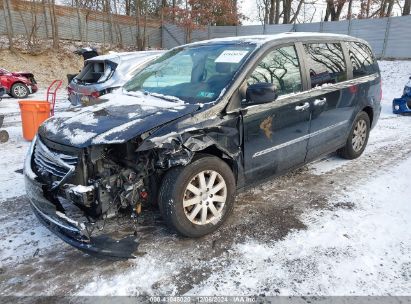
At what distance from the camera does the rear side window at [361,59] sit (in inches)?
194

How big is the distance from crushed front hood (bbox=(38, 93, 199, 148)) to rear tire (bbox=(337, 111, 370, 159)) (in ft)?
9.97

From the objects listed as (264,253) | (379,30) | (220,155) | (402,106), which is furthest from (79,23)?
(264,253)

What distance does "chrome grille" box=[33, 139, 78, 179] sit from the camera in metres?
2.75

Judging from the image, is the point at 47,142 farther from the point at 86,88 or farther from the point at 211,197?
the point at 86,88

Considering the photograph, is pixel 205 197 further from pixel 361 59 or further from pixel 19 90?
pixel 19 90

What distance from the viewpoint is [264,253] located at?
2988 millimetres

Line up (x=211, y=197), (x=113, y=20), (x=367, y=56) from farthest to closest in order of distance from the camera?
(x=113, y=20)
(x=367, y=56)
(x=211, y=197)

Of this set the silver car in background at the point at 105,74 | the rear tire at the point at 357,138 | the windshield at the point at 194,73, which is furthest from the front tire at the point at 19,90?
the rear tire at the point at 357,138

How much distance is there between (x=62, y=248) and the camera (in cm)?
307

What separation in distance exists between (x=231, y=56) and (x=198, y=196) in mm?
1543

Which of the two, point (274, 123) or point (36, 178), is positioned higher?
point (274, 123)

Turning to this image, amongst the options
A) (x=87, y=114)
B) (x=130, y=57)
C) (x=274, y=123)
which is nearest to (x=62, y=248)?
(x=87, y=114)

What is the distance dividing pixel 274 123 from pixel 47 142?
7.26ft

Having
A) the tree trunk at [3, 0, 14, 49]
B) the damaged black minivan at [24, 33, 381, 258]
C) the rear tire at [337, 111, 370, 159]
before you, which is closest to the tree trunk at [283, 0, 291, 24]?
the tree trunk at [3, 0, 14, 49]
